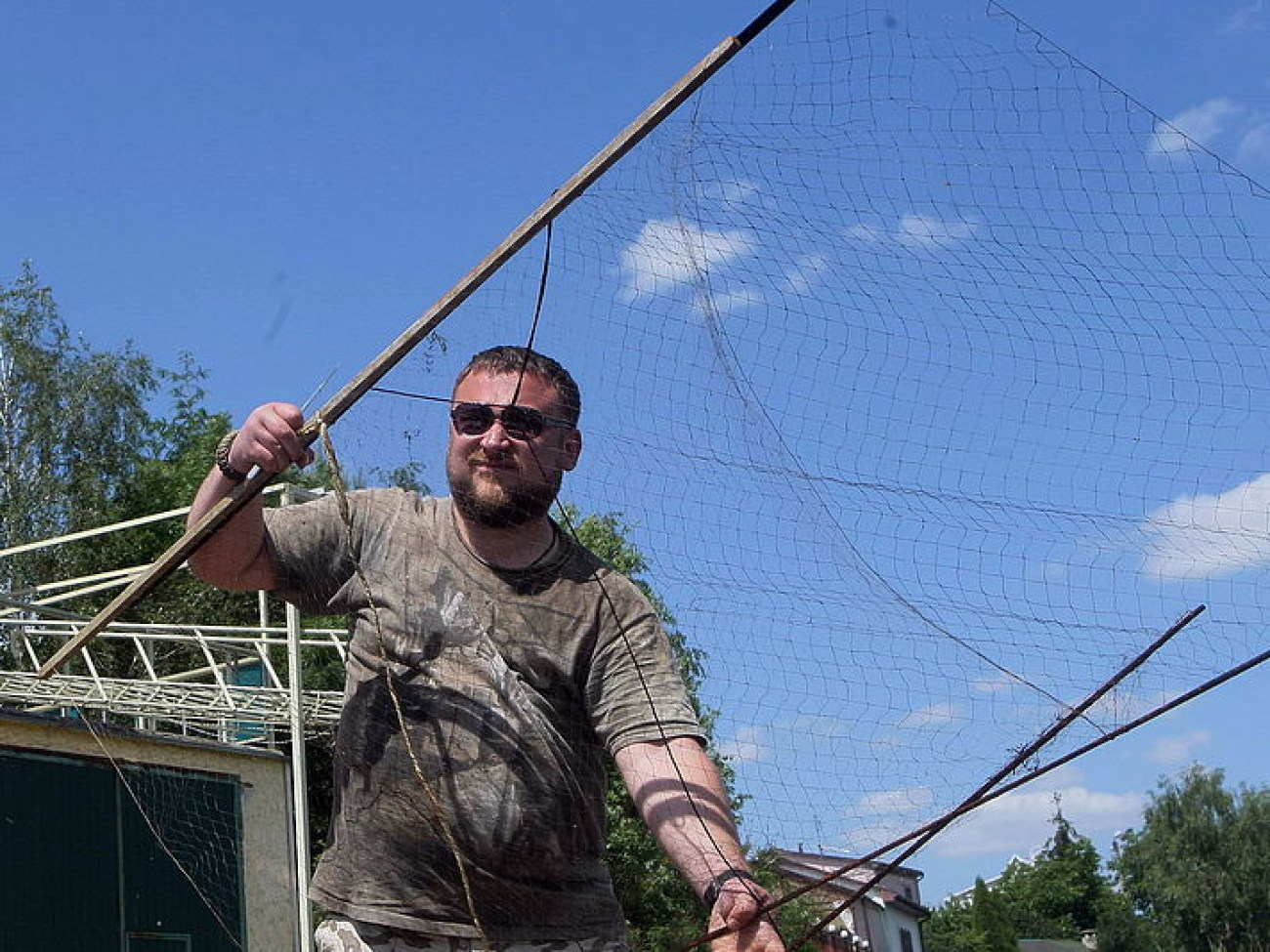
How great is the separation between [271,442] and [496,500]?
47 centimetres

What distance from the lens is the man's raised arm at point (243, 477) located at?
3.33 meters

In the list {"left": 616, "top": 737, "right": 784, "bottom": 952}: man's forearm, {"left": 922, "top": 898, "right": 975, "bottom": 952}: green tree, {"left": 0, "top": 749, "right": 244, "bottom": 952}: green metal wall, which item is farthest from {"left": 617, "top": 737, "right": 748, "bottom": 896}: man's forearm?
{"left": 922, "top": 898, "right": 975, "bottom": 952}: green tree

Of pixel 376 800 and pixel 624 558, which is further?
pixel 624 558

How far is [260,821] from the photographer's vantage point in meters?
17.0

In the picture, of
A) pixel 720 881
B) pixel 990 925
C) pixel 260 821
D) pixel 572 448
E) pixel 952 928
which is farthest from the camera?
pixel 952 928

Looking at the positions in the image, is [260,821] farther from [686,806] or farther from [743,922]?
[743,922]

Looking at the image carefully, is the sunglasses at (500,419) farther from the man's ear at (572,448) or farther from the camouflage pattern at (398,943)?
the camouflage pattern at (398,943)

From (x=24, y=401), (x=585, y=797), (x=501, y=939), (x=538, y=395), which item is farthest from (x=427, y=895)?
(x=24, y=401)

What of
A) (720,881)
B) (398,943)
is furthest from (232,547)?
(720,881)

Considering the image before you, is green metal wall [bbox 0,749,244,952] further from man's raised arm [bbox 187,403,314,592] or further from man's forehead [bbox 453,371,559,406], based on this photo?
man's forehead [bbox 453,371,559,406]

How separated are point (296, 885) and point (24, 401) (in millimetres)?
18858

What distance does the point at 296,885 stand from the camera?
16.7m

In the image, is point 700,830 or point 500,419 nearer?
point 700,830

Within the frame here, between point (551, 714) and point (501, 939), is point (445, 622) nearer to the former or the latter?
point (551, 714)
